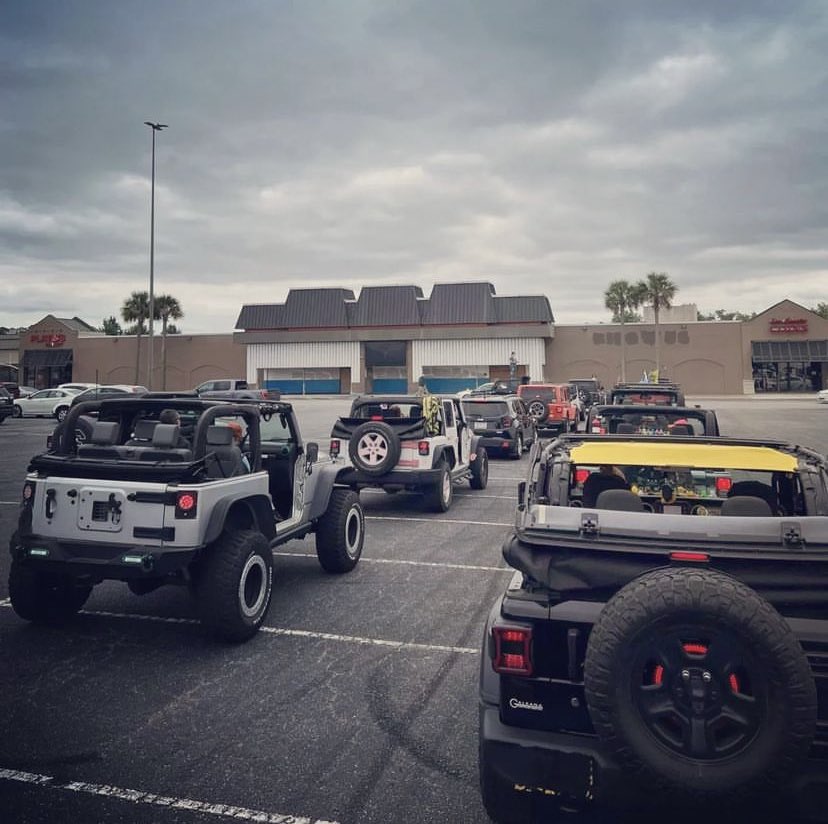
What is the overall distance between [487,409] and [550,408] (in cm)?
499

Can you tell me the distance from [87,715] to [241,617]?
134cm

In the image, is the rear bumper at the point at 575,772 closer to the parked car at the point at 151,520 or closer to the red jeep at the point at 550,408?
the parked car at the point at 151,520

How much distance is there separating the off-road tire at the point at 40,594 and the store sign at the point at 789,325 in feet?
213

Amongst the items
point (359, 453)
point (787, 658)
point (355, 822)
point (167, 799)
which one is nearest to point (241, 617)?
point (167, 799)

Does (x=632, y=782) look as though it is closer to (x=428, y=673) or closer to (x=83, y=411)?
(x=428, y=673)

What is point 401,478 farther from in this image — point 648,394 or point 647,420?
point 648,394

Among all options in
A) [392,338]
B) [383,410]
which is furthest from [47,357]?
[383,410]

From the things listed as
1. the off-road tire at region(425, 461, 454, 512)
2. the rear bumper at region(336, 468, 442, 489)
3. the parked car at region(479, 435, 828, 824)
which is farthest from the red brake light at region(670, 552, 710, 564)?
the off-road tire at region(425, 461, 454, 512)

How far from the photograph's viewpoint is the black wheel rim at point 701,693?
260 cm

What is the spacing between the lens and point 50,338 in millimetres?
69875

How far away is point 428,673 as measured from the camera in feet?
16.5

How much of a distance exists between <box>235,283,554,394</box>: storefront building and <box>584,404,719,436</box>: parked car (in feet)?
166

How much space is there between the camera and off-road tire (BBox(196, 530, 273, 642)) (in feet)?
17.6

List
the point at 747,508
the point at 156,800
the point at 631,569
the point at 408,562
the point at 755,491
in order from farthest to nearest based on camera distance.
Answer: the point at 408,562 < the point at 755,491 < the point at 747,508 < the point at 156,800 < the point at 631,569
